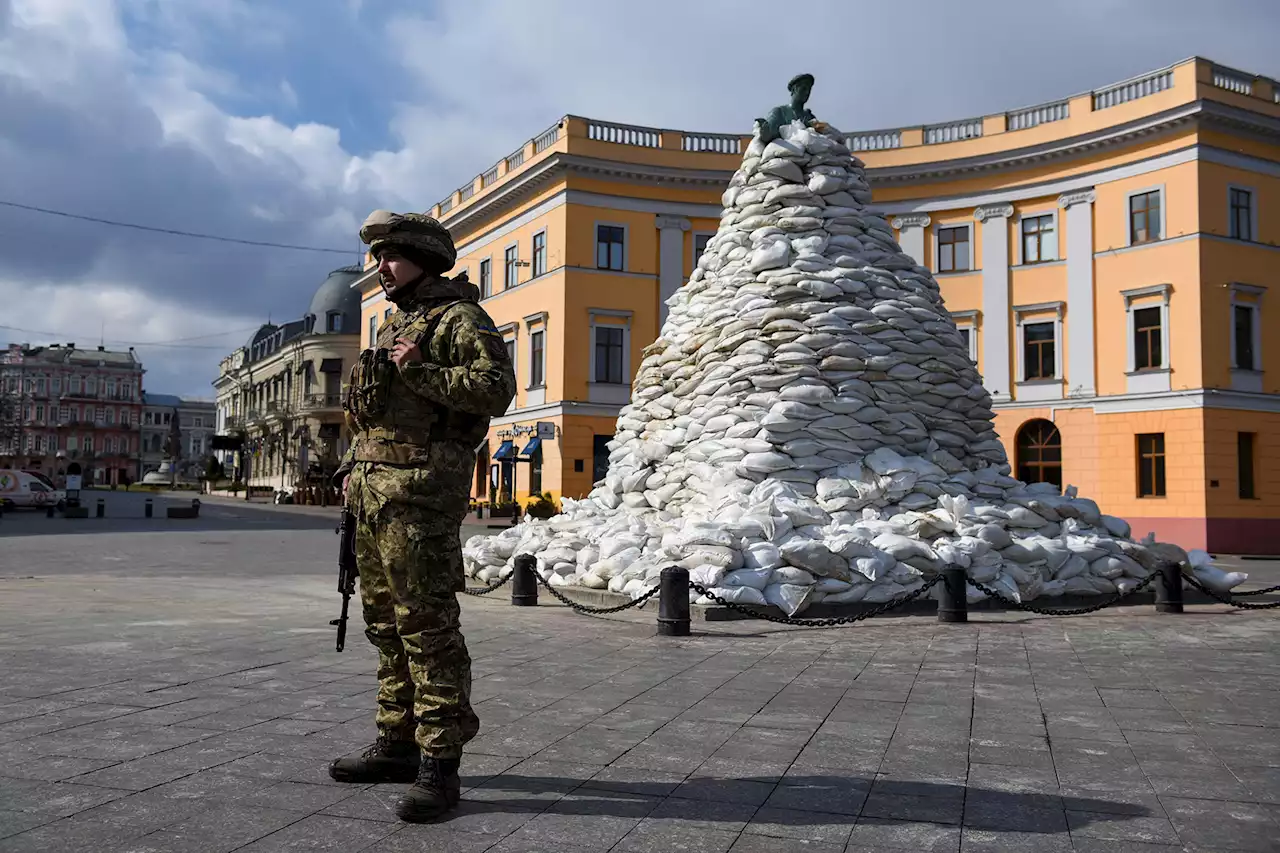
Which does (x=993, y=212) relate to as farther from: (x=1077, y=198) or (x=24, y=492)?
(x=24, y=492)

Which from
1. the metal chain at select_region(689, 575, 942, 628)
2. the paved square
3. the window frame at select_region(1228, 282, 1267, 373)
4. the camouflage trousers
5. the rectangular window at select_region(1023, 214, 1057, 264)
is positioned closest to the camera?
the paved square

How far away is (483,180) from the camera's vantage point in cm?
3488

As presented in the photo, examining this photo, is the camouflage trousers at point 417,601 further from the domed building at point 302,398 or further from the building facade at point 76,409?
the building facade at point 76,409

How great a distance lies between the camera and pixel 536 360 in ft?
101

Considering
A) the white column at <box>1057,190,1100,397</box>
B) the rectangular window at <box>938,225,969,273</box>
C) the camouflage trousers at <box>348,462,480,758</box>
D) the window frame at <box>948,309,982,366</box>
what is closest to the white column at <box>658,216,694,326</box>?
the rectangular window at <box>938,225,969,273</box>

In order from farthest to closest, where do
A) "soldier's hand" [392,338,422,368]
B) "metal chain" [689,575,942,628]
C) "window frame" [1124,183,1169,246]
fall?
"window frame" [1124,183,1169,246]
"metal chain" [689,575,942,628]
"soldier's hand" [392,338,422,368]

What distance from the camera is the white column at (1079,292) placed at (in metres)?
26.0

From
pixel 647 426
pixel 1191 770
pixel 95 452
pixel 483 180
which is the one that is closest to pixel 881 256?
pixel 647 426

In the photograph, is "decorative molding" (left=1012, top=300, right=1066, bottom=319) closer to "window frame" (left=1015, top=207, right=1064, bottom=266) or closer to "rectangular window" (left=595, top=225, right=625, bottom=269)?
"window frame" (left=1015, top=207, right=1064, bottom=266)

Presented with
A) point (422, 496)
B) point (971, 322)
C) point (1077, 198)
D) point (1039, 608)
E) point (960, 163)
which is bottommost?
point (1039, 608)

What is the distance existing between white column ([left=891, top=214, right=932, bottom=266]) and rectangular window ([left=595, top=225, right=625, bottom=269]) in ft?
25.9

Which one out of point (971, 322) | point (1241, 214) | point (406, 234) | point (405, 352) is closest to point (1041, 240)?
point (971, 322)

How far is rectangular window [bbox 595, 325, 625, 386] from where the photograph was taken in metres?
29.8

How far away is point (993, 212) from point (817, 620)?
2290cm
